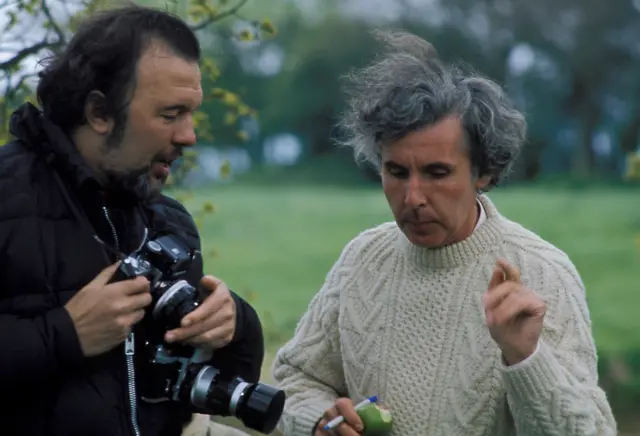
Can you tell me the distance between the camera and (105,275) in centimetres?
203

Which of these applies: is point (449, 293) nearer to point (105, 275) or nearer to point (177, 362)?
point (177, 362)

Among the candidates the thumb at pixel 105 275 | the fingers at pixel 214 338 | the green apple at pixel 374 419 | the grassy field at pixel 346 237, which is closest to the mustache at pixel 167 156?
the thumb at pixel 105 275

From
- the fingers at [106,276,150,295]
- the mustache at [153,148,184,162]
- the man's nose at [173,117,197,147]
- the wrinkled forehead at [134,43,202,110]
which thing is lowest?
the fingers at [106,276,150,295]

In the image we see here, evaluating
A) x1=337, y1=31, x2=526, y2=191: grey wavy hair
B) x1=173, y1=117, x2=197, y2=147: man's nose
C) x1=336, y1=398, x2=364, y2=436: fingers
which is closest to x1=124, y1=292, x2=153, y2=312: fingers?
x1=173, y1=117, x2=197, y2=147: man's nose

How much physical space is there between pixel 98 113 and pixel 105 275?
0.36m

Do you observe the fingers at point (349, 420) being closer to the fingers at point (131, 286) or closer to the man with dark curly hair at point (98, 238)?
the man with dark curly hair at point (98, 238)

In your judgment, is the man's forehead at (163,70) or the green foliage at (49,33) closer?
the man's forehead at (163,70)

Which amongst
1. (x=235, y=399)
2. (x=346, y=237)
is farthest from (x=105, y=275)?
(x=346, y=237)

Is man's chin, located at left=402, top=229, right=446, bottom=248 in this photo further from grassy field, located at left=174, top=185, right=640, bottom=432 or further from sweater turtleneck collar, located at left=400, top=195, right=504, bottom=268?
grassy field, located at left=174, top=185, right=640, bottom=432

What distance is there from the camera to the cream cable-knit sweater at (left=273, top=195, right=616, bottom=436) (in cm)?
219

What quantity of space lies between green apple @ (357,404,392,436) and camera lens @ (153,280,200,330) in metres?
0.48

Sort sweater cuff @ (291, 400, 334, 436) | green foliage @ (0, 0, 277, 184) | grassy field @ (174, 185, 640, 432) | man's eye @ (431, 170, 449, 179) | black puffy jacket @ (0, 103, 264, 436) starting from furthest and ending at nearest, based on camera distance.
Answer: grassy field @ (174, 185, 640, 432) → green foliage @ (0, 0, 277, 184) → sweater cuff @ (291, 400, 334, 436) → man's eye @ (431, 170, 449, 179) → black puffy jacket @ (0, 103, 264, 436)

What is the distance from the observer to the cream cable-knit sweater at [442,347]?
2188mm

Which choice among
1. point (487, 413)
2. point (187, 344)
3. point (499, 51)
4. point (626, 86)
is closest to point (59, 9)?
point (187, 344)
